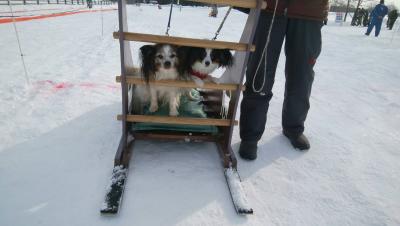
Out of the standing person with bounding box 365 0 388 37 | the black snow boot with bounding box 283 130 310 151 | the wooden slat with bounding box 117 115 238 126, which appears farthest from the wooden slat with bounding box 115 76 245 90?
the standing person with bounding box 365 0 388 37

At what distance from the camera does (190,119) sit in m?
2.16

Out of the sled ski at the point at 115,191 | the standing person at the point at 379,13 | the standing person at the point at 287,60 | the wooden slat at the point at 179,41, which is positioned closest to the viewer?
the sled ski at the point at 115,191

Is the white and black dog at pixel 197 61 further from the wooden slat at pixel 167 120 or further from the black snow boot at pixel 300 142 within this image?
the black snow boot at pixel 300 142

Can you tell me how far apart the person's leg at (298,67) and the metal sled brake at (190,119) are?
0.48 metres

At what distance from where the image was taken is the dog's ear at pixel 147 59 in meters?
2.16

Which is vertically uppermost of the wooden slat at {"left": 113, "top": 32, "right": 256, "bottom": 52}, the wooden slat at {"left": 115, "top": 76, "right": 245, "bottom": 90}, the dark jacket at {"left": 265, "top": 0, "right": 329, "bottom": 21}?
the dark jacket at {"left": 265, "top": 0, "right": 329, "bottom": 21}

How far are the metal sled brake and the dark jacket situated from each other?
33cm

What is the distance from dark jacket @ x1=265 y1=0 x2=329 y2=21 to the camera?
7.24ft

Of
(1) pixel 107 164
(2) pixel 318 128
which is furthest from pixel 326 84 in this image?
(1) pixel 107 164

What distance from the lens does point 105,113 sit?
2.99 meters

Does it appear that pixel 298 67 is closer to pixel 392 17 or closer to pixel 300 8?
pixel 300 8

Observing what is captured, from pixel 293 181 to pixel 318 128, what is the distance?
111 centimetres

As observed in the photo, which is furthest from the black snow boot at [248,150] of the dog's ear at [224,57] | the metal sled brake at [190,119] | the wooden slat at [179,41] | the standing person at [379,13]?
the standing person at [379,13]

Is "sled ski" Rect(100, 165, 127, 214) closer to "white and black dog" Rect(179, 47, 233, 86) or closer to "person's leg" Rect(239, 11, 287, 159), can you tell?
"white and black dog" Rect(179, 47, 233, 86)
